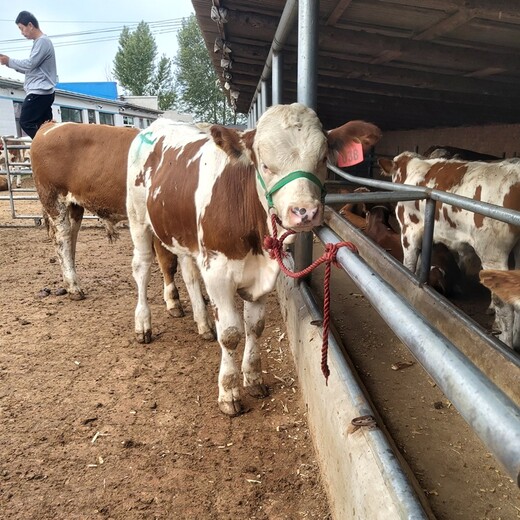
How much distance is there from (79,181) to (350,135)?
125 inches

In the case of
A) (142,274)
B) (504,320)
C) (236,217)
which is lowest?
(504,320)

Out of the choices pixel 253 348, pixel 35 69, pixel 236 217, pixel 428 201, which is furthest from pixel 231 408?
pixel 35 69

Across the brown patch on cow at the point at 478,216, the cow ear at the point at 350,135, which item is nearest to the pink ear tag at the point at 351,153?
the cow ear at the point at 350,135

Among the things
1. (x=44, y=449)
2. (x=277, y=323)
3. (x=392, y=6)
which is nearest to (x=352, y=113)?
(x=392, y=6)

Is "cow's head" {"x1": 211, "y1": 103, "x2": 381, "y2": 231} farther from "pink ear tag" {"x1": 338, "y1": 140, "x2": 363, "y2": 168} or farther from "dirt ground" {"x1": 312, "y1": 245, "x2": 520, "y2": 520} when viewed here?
"dirt ground" {"x1": 312, "y1": 245, "x2": 520, "y2": 520}

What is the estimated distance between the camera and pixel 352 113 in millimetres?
12820

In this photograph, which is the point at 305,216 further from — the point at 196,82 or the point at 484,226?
the point at 196,82

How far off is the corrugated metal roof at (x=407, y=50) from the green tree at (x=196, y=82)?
55090mm

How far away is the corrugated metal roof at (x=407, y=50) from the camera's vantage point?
169 inches

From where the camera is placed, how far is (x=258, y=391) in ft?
10.3

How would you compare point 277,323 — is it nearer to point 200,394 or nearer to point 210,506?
point 200,394

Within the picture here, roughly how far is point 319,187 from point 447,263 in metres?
2.98

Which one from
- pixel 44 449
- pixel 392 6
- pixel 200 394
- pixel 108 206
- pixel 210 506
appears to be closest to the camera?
pixel 210 506

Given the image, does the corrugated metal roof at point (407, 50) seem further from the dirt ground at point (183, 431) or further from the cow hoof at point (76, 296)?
the cow hoof at point (76, 296)
